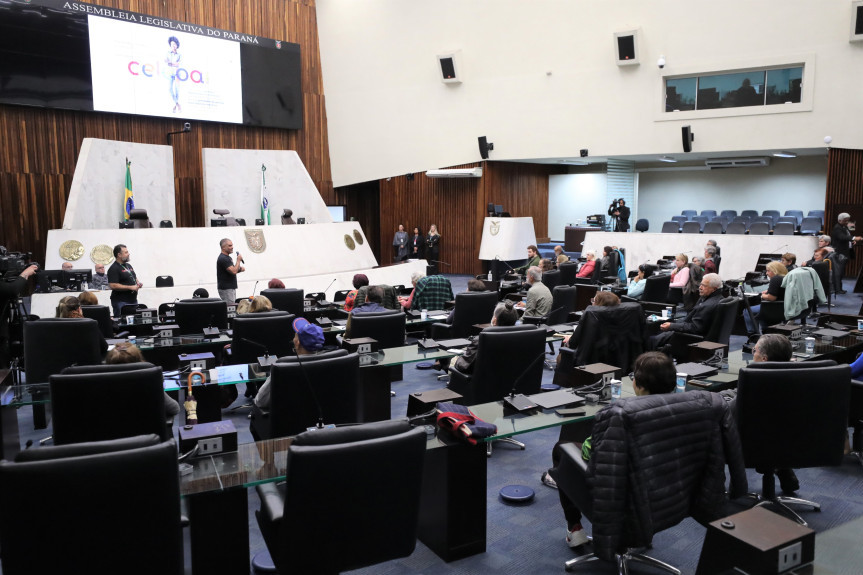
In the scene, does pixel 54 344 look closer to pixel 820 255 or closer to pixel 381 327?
pixel 381 327

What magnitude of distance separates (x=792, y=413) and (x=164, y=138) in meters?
15.1

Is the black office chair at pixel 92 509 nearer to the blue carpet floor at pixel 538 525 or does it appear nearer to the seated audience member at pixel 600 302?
the blue carpet floor at pixel 538 525

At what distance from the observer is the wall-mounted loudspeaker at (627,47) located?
1359cm

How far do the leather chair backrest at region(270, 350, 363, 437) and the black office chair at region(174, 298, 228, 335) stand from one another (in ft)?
10.2

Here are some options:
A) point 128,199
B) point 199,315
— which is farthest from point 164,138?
point 199,315

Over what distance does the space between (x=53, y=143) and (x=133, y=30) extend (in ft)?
9.89

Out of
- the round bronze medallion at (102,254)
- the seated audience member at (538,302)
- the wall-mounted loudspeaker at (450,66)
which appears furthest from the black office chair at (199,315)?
the wall-mounted loudspeaker at (450,66)

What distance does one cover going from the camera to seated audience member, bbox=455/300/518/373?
4.82 metres

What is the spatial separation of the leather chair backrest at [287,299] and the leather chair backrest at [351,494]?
5062 mm

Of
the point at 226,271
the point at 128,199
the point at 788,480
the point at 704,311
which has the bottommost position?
the point at 788,480

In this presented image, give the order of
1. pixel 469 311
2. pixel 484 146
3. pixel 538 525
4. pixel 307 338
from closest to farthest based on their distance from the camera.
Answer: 1. pixel 538 525
2. pixel 307 338
3. pixel 469 311
4. pixel 484 146

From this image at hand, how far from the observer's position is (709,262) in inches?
378

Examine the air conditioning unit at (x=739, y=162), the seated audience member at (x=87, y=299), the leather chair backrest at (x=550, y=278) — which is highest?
the air conditioning unit at (x=739, y=162)

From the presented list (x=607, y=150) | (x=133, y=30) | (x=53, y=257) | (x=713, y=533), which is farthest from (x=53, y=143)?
(x=713, y=533)
